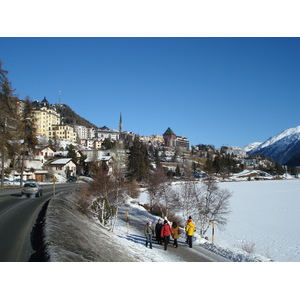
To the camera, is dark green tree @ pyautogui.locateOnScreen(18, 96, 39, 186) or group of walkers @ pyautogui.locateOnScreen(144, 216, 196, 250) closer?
group of walkers @ pyautogui.locateOnScreen(144, 216, 196, 250)

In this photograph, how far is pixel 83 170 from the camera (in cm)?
8238

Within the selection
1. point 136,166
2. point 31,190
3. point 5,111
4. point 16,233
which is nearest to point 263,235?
point 16,233

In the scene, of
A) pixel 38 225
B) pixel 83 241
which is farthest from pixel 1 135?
pixel 83 241

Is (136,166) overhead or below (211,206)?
overhead

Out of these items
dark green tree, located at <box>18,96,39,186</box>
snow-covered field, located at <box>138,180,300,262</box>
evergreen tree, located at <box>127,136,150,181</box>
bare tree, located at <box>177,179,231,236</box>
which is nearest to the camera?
snow-covered field, located at <box>138,180,300,262</box>

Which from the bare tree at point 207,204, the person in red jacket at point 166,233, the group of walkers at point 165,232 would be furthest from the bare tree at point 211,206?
the person in red jacket at point 166,233

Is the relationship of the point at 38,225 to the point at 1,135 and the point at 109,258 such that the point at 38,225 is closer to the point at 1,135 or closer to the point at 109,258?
the point at 109,258

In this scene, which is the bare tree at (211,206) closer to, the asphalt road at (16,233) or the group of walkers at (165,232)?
the group of walkers at (165,232)

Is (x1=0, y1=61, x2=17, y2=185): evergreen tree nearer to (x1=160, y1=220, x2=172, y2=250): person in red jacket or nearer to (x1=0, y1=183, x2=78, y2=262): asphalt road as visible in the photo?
(x1=0, y1=183, x2=78, y2=262): asphalt road

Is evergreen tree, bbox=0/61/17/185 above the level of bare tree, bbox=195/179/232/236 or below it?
above

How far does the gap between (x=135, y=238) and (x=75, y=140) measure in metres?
163

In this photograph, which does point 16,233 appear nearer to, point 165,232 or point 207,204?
point 165,232

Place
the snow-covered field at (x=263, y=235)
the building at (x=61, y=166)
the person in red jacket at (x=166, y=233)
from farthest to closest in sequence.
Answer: the building at (x=61, y=166)
the snow-covered field at (x=263, y=235)
the person in red jacket at (x=166, y=233)

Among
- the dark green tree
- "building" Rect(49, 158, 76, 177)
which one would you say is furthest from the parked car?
"building" Rect(49, 158, 76, 177)
